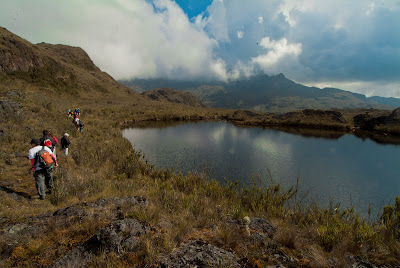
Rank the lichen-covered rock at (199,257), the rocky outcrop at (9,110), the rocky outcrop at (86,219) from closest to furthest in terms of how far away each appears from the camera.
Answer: the lichen-covered rock at (199,257) → the rocky outcrop at (86,219) → the rocky outcrop at (9,110)

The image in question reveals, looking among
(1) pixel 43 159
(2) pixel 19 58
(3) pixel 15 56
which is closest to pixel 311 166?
(1) pixel 43 159

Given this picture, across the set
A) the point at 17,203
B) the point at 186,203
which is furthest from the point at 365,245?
the point at 17,203

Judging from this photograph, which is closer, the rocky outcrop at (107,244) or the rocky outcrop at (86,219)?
the rocky outcrop at (107,244)

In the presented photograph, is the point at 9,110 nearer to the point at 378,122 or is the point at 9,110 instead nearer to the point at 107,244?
the point at 107,244

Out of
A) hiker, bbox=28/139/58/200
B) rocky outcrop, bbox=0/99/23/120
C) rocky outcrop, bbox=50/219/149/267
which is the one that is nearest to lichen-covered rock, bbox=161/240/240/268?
rocky outcrop, bbox=50/219/149/267

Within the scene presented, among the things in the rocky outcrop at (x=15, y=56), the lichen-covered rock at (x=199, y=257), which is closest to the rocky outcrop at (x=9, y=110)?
the lichen-covered rock at (x=199, y=257)

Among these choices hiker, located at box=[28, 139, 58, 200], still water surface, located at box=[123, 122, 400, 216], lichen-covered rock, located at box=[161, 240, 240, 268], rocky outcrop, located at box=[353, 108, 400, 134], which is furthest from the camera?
Answer: rocky outcrop, located at box=[353, 108, 400, 134]

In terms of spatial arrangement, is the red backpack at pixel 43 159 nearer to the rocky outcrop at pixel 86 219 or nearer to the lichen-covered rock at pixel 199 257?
the rocky outcrop at pixel 86 219

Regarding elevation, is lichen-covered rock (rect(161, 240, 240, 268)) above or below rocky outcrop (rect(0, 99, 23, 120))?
below

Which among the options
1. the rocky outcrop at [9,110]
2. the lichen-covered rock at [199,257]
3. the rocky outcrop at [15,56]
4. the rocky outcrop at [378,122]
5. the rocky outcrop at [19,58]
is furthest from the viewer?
Answer: the rocky outcrop at [19,58]

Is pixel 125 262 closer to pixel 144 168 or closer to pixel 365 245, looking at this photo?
pixel 365 245

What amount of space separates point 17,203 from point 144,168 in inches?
280

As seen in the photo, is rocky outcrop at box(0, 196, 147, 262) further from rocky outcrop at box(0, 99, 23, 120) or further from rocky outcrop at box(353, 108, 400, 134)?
rocky outcrop at box(353, 108, 400, 134)

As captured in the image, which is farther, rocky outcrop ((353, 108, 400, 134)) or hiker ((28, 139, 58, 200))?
rocky outcrop ((353, 108, 400, 134))
